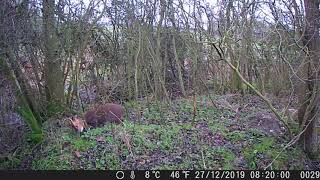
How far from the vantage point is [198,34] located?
11406 millimetres

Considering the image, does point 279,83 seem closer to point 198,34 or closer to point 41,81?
point 198,34

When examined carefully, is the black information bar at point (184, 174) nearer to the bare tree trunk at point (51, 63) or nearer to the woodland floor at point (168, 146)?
the woodland floor at point (168, 146)

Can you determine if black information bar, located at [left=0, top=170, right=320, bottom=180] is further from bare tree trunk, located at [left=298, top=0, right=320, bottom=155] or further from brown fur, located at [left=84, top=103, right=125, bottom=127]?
brown fur, located at [left=84, top=103, right=125, bottom=127]

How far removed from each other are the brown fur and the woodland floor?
11.2 inches

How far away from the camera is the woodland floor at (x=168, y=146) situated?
6855mm

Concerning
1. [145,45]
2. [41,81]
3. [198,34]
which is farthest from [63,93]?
[198,34]

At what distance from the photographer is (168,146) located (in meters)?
7.30

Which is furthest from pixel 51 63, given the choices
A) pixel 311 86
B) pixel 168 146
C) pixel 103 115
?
Answer: pixel 311 86

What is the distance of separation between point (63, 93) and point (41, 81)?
64 centimetres

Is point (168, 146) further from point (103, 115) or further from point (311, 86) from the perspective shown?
point (311, 86)

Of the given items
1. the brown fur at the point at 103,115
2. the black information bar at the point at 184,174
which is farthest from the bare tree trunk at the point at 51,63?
the black information bar at the point at 184,174

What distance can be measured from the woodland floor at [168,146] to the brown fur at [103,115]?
0.93ft

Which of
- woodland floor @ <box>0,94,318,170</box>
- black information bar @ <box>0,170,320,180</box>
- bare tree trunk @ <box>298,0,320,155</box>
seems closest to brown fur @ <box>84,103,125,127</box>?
woodland floor @ <box>0,94,318,170</box>

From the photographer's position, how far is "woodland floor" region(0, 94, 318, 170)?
22.5 ft
